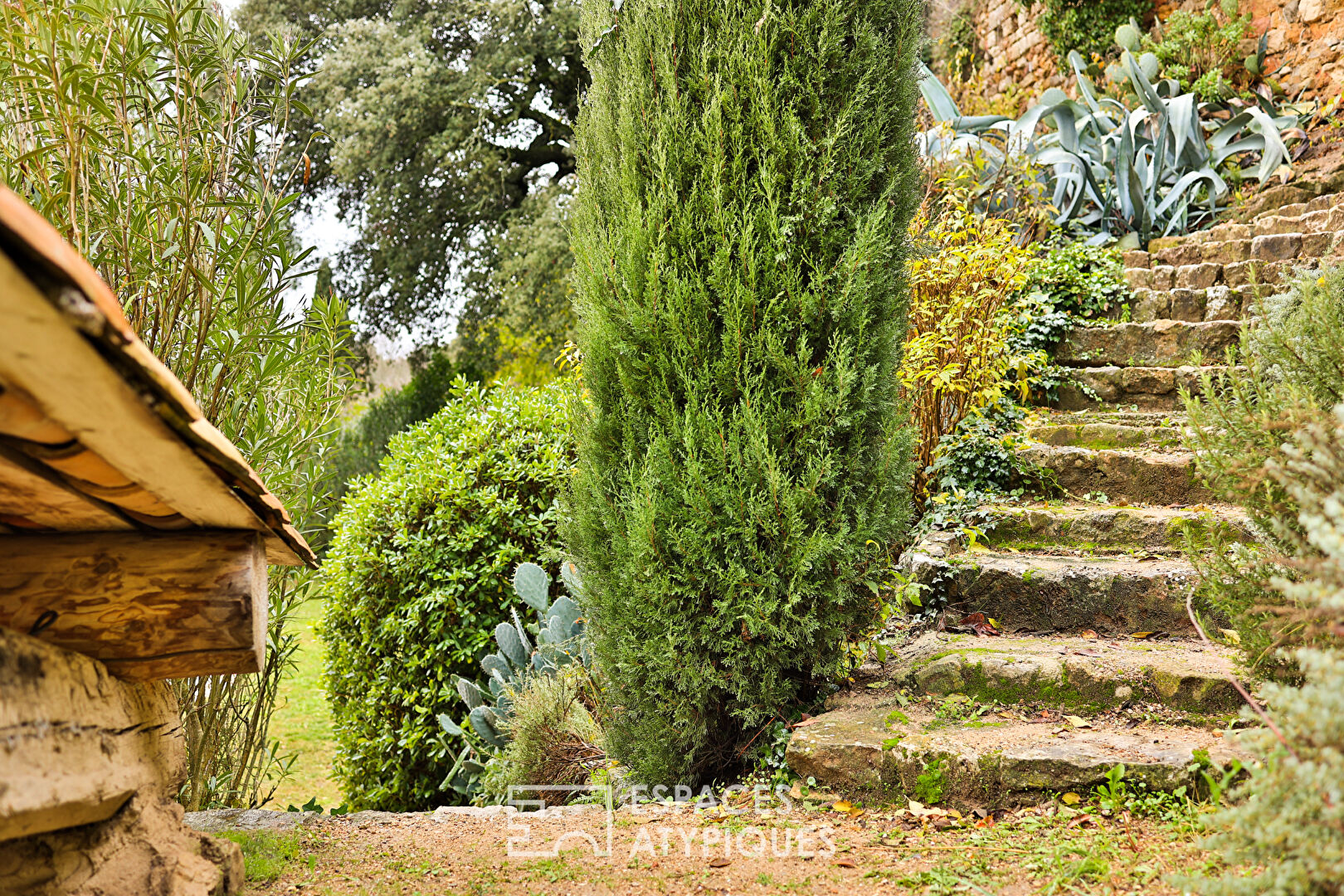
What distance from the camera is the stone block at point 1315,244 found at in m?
6.17

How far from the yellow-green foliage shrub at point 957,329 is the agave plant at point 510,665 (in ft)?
6.95

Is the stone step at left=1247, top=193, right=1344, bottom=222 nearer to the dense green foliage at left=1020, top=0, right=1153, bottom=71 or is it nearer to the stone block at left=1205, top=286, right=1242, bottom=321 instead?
the stone block at left=1205, top=286, right=1242, bottom=321

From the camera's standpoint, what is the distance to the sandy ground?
201cm

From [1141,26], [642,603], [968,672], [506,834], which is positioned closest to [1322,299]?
[968,672]

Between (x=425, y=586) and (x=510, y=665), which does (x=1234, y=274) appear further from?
(x=425, y=586)

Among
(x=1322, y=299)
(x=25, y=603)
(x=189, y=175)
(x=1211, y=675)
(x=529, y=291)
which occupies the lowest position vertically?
(x=1211, y=675)

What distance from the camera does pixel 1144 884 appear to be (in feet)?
6.10

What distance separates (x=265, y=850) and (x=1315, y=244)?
7.76m

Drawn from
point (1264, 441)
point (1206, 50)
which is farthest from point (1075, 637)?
point (1206, 50)

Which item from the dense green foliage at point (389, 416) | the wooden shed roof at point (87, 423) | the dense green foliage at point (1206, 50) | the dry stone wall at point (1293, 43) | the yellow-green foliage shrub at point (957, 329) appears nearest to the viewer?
the wooden shed roof at point (87, 423)

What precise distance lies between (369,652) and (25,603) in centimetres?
312

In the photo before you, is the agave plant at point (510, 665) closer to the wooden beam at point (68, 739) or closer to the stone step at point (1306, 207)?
the wooden beam at point (68, 739)

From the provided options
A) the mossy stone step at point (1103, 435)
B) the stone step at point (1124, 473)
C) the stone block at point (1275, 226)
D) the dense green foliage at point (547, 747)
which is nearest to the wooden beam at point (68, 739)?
the dense green foliage at point (547, 747)

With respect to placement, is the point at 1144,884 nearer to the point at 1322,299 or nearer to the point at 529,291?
the point at 1322,299
